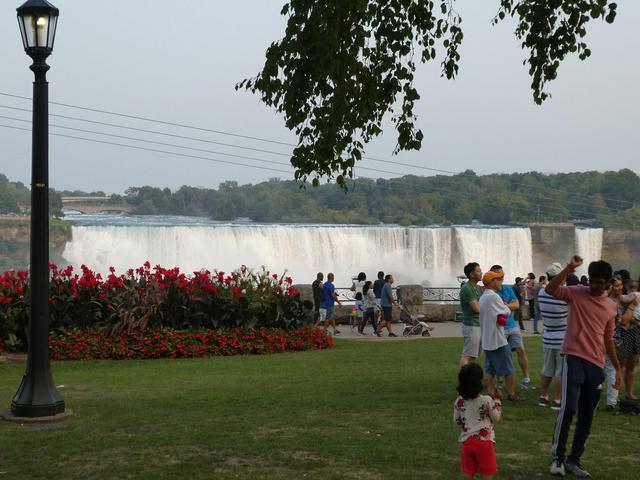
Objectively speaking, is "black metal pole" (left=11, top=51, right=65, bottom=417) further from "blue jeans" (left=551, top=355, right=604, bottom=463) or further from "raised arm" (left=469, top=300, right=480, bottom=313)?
"blue jeans" (left=551, top=355, right=604, bottom=463)

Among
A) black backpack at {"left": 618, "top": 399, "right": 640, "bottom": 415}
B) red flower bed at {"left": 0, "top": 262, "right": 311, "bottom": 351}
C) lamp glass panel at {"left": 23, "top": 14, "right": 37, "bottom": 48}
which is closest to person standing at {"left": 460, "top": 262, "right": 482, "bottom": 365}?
black backpack at {"left": 618, "top": 399, "right": 640, "bottom": 415}

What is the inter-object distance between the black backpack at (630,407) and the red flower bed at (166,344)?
302 inches

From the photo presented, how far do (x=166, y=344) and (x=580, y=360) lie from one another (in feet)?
30.1

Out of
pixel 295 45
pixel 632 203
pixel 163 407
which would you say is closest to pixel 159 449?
pixel 163 407

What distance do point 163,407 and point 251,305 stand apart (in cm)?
659

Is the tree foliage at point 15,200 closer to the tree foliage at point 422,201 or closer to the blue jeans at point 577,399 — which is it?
the tree foliage at point 422,201

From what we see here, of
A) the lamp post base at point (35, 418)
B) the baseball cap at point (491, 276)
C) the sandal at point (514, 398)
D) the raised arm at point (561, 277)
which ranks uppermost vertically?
the raised arm at point (561, 277)

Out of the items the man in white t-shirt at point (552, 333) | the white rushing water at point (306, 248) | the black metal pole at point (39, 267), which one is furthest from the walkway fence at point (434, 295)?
the black metal pole at point (39, 267)

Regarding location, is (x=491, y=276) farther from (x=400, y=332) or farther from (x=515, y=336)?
(x=400, y=332)

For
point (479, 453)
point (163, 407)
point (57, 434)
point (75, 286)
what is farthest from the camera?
point (75, 286)

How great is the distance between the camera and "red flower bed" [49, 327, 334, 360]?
45.3 ft

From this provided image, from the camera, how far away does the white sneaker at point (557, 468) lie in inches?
238

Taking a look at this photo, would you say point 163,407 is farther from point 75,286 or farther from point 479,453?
point 75,286

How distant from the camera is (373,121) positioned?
8.41 meters
